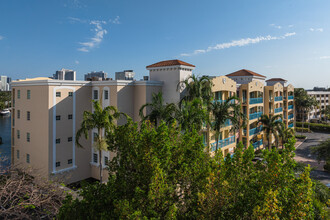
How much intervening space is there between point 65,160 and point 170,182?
20.3m

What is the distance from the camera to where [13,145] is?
29922 millimetres

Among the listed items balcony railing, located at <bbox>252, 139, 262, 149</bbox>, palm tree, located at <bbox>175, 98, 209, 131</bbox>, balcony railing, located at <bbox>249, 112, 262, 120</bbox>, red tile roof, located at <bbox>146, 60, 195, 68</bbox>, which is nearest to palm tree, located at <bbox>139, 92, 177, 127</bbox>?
palm tree, located at <bbox>175, 98, 209, 131</bbox>

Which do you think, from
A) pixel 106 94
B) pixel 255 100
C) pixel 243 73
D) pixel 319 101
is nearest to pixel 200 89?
pixel 106 94

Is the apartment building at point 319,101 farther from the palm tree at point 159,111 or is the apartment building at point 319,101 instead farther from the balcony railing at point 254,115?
the palm tree at point 159,111

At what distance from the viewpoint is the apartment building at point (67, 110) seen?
25.3 meters

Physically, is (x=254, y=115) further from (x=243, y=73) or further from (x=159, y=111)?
(x=159, y=111)

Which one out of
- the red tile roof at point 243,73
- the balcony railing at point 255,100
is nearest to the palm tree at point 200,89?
the balcony railing at point 255,100

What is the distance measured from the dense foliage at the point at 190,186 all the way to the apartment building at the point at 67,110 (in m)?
14.2

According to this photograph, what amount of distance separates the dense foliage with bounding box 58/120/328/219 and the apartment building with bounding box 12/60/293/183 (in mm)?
14184

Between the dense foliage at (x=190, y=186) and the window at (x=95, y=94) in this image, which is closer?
the dense foliage at (x=190, y=186)

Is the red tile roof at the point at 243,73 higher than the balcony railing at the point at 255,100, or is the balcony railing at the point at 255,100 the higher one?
the red tile roof at the point at 243,73

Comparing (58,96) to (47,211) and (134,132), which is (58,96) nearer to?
(47,211)

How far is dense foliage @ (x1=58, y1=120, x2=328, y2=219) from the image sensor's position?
7773mm

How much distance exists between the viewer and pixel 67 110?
26.4 meters
